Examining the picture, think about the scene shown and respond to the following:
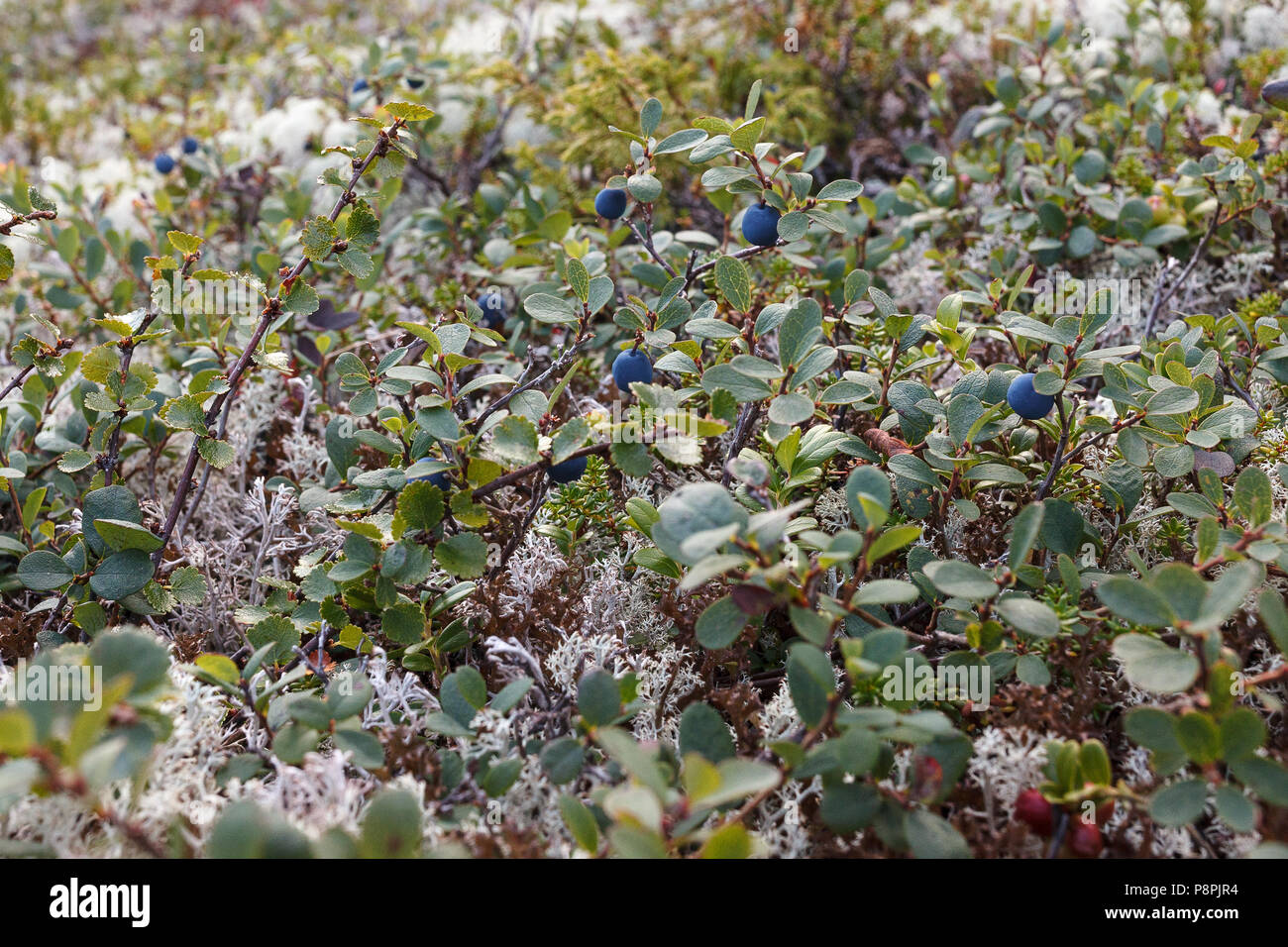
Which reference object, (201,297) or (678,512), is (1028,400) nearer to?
(678,512)

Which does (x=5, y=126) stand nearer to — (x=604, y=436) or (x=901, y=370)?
(x=604, y=436)

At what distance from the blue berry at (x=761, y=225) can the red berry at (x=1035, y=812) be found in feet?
3.04

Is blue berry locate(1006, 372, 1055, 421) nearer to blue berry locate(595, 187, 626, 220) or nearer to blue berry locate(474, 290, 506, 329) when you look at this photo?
blue berry locate(595, 187, 626, 220)

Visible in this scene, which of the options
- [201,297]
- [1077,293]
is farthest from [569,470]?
[1077,293]

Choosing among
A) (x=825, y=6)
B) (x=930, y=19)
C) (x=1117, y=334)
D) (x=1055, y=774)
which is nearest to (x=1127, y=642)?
(x=1055, y=774)

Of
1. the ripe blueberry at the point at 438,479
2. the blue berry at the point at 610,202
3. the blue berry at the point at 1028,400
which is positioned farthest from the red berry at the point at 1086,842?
the blue berry at the point at 610,202

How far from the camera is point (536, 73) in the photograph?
297cm

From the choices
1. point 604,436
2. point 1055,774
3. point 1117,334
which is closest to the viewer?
point 1055,774

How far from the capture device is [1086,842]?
99 centimetres

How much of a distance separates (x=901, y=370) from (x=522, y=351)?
0.76 meters

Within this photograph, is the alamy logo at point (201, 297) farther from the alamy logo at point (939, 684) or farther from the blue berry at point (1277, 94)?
the blue berry at point (1277, 94)

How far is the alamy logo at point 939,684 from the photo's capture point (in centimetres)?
108

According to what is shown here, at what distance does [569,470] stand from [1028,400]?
67 cm
